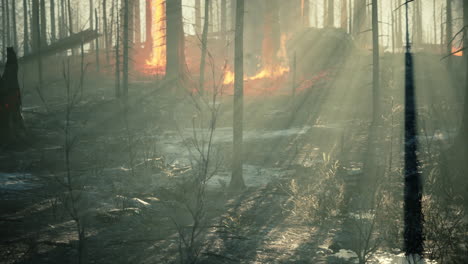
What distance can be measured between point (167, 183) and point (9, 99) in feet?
24.1

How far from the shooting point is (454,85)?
2133 cm

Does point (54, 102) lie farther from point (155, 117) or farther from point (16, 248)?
point (16, 248)

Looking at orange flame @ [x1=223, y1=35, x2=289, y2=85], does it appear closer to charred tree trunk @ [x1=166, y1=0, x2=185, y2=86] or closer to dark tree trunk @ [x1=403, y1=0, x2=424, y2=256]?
charred tree trunk @ [x1=166, y1=0, x2=185, y2=86]

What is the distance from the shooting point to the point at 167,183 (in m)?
10.7

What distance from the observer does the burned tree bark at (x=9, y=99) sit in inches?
542

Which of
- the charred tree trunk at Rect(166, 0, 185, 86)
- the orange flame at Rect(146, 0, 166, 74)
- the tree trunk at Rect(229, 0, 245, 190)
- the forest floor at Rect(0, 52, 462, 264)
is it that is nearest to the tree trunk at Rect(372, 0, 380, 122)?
the forest floor at Rect(0, 52, 462, 264)

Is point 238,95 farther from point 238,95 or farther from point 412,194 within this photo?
point 412,194

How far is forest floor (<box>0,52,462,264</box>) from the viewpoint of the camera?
20.3ft

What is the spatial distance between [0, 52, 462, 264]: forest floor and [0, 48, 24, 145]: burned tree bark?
2.61ft

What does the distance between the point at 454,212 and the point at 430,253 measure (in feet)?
6.73

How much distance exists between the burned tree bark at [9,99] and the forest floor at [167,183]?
80 cm

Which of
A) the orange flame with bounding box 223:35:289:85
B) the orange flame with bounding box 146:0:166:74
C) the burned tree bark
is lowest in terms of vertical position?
the burned tree bark

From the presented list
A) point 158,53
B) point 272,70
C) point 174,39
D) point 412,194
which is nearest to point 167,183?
point 412,194

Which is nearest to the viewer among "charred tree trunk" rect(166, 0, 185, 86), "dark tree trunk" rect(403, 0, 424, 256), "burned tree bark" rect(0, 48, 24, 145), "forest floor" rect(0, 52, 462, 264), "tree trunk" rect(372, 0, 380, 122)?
"forest floor" rect(0, 52, 462, 264)
